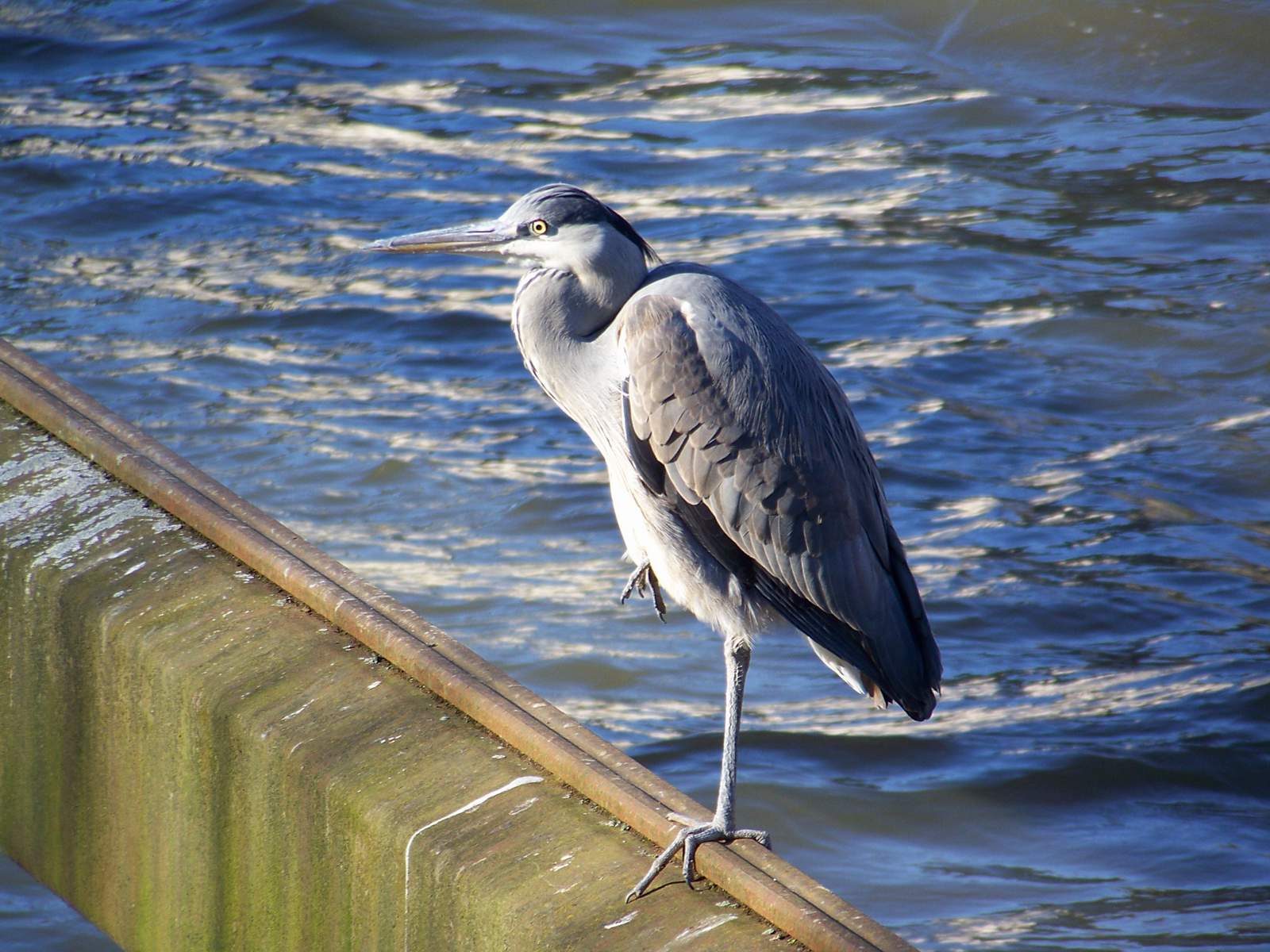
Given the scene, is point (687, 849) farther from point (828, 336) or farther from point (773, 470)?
point (828, 336)

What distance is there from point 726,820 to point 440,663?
1.91 feet

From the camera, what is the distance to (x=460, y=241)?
10.3 ft

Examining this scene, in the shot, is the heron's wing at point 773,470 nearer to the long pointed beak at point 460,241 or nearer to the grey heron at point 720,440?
the grey heron at point 720,440

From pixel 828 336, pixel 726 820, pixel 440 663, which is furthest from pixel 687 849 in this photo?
pixel 828 336

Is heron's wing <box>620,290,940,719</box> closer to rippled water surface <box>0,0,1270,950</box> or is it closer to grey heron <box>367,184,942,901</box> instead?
grey heron <box>367,184,942,901</box>

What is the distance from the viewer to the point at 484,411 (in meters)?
7.16

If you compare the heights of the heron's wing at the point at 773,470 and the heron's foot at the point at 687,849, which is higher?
the heron's wing at the point at 773,470

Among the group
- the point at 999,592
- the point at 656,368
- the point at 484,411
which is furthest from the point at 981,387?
the point at 656,368

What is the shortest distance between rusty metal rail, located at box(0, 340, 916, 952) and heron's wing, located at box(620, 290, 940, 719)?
61 cm

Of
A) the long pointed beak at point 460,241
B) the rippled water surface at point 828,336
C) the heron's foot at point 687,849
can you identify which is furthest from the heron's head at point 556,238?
the rippled water surface at point 828,336

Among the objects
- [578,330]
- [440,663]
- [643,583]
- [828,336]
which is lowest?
[828,336]

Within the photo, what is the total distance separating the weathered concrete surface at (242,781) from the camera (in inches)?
89.5

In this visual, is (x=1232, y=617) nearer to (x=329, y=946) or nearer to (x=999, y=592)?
(x=999, y=592)

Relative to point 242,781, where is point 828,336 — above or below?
below
